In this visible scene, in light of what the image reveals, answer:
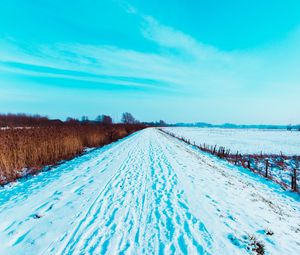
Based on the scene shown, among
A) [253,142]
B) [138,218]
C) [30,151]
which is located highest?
[30,151]

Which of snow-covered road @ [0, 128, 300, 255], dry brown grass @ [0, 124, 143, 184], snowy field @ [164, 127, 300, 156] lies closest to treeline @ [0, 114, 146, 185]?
dry brown grass @ [0, 124, 143, 184]

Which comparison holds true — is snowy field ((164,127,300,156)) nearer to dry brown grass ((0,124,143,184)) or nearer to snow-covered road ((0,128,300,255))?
snow-covered road ((0,128,300,255))

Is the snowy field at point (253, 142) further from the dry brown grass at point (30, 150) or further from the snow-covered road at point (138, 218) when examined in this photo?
the dry brown grass at point (30, 150)

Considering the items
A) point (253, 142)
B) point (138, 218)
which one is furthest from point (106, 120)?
point (138, 218)

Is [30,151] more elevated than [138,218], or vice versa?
[30,151]

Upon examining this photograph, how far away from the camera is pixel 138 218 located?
436cm

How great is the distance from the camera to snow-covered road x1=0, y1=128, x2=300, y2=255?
3441 mm

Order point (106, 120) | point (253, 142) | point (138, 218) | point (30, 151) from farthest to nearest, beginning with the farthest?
point (106, 120) → point (253, 142) → point (30, 151) → point (138, 218)

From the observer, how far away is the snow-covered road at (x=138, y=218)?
3441mm

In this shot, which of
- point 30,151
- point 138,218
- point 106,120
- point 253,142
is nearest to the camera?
point 138,218

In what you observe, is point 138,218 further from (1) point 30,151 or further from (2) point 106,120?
(2) point 106,120

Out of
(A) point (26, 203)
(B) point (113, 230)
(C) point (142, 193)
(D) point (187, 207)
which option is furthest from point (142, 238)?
(A) point (26, 203)

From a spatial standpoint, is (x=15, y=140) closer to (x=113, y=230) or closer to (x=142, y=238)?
(x=113, y=230)

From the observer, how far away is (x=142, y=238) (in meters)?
3.61
